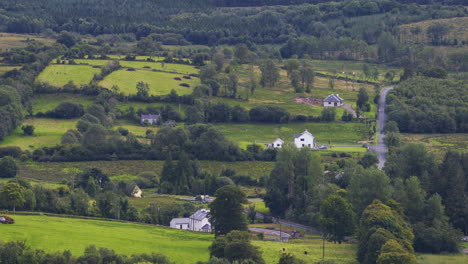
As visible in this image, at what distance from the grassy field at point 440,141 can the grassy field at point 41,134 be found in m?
45.6

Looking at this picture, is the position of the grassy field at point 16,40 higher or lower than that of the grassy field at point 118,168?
higher

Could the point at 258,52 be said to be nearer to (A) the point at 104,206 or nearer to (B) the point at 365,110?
(B) the point at 365,110

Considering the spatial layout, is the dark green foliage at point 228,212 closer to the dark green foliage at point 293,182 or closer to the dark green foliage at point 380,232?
the dark green foliage at point 380,232

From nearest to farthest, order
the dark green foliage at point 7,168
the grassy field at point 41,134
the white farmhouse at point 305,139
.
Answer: the dark green foliage at point 7,168 → the grassy field at point 41,134 → the white farmhouse at point 305,139

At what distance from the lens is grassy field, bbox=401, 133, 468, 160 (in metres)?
106

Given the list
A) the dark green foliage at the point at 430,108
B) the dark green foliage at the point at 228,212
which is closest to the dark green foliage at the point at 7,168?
the dark green foliage at the point at 228,212

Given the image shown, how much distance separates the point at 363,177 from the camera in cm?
7825

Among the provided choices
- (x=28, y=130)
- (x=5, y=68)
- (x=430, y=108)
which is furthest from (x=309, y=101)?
(x=5, y=68)

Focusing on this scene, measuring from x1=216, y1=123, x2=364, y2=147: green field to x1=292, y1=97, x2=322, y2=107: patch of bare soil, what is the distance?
35.3 feet

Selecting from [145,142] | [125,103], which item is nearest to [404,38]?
[125,103]

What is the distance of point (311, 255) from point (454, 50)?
370 feet

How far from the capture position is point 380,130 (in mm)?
117562

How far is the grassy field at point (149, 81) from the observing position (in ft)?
430

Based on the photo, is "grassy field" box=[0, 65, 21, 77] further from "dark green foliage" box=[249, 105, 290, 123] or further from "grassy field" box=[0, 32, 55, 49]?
"dark green foliage" box=[249, 105, 290, 123]
